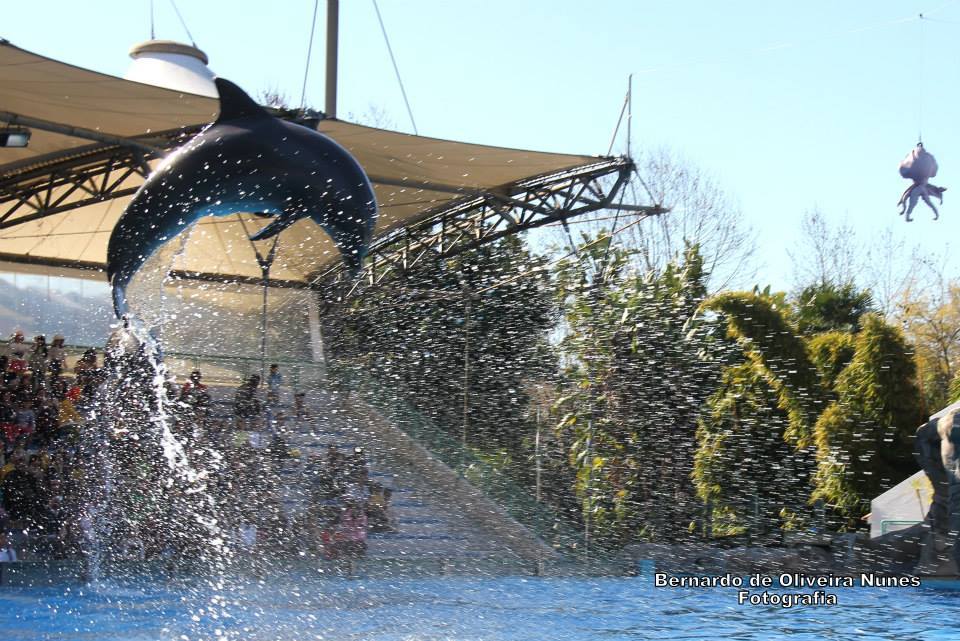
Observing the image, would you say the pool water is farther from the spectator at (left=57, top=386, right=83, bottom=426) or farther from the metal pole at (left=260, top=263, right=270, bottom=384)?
the metal pole at (left=260, top=263, right=270, bottom=384)

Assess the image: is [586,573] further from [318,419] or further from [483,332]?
[483,332]

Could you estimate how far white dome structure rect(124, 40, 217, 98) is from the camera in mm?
10250

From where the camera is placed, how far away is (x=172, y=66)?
408 inches

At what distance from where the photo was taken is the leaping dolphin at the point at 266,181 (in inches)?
208

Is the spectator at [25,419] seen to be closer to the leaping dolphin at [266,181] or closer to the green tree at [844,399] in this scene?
the leaping dolphin at [266,181]

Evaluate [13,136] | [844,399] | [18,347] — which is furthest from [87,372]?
[844,399]

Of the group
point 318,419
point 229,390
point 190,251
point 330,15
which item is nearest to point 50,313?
point 190,251

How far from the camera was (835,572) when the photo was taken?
9.20 m

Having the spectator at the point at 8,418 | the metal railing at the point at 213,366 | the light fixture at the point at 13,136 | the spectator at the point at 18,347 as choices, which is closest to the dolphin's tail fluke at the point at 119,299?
the light fixture at the point at 13,136

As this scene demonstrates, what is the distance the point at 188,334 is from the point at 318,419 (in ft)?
9.79

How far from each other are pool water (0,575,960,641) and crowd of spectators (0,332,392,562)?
0.85m

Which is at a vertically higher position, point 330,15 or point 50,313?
point 330,15

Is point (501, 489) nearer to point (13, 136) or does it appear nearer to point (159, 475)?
point (159, 475)

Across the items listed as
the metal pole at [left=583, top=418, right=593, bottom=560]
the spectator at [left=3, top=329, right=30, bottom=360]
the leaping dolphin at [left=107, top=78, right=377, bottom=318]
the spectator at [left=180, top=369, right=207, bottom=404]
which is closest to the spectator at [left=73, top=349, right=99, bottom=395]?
the spectator at [left=3, top=329, right=30, bottom=360]
